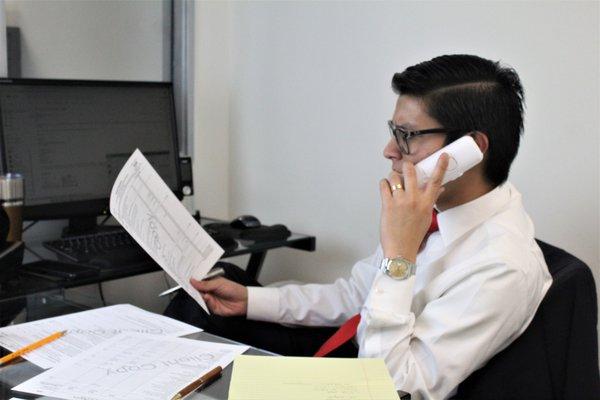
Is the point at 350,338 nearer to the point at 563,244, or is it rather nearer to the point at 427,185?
the point at 427,185

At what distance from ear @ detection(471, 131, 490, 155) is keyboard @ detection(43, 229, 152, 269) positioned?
36.5 inches

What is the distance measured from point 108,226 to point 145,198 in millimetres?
890

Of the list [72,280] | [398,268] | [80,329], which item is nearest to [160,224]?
[80,329]

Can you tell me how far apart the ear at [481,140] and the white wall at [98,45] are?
1.21 metres

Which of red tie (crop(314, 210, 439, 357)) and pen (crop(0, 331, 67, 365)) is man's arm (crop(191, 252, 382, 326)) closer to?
red tie (crop(314, 210, 439, 357))

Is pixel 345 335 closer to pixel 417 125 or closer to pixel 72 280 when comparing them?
pixel 417 125

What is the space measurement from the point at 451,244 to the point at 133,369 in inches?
26.7

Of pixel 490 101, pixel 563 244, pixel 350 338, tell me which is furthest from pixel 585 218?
pixel 350 338

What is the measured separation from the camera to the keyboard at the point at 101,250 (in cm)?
163

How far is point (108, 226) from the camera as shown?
2.03 m

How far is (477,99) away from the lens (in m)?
1.21

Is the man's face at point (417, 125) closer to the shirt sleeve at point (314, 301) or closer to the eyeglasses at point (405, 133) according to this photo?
the eyeglasses at point (405, 133)

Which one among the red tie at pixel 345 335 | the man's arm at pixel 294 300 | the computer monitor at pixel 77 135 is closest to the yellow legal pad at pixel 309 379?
the red tie at pixel 345 335

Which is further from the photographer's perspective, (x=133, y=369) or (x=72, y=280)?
(x=72, y=280)
